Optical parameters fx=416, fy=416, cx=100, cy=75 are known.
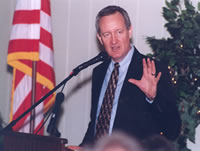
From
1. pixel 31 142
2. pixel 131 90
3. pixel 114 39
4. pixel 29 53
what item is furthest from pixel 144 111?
pixel 29 53

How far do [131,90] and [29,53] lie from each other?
1.18 meters

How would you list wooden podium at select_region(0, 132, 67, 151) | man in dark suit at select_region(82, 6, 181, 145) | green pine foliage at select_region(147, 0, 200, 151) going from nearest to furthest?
wooden podium at select_region(0, 132, 67, 151)
man in dark suit at select_region(82, 6, 181, 145)
green pine foliage at select_region(147, 0, 200, 151)

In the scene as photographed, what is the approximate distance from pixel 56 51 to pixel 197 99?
160cm

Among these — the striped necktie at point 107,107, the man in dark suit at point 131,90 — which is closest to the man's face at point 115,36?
the man in dark suit at point 131,90

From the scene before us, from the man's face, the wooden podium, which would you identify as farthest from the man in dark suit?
the wooden podium

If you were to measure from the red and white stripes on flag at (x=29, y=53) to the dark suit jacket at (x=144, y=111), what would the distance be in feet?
2.98

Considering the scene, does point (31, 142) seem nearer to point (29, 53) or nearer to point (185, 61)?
point (185, 61)

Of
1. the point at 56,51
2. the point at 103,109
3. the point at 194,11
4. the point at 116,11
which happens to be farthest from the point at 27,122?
the point at 194,11

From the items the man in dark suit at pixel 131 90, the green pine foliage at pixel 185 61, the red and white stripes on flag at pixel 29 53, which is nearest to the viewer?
the man in dark suit at pixel 131 90

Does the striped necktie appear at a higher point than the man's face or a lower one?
lower

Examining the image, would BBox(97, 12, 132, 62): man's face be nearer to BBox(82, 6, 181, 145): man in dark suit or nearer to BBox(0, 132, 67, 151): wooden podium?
BBox(82, 6, 181, 145): man in dark suit

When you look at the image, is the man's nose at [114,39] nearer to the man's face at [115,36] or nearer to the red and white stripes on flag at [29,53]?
the man's face at [115,36]

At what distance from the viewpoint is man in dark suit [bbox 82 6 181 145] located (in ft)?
7.53

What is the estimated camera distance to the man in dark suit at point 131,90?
229cm
